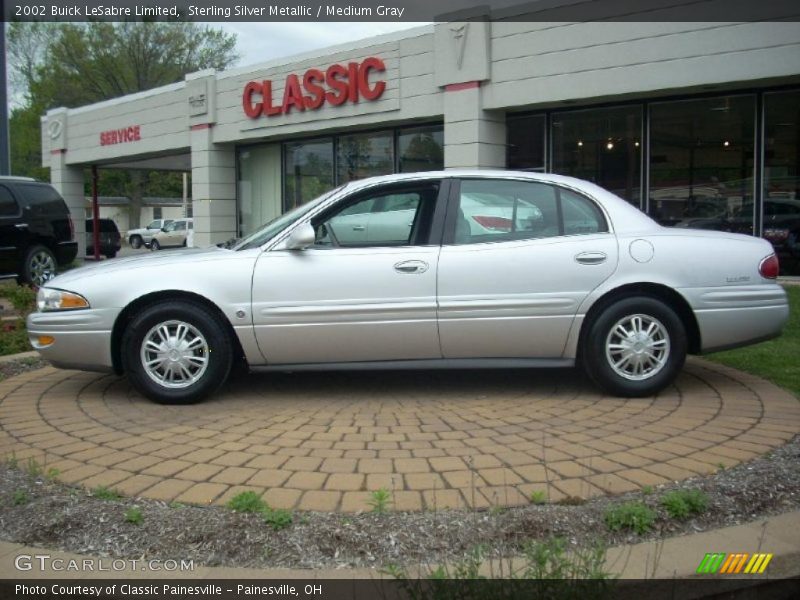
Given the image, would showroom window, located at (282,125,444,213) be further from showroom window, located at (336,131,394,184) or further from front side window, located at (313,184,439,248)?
front side window, located at (313,184,439,248)

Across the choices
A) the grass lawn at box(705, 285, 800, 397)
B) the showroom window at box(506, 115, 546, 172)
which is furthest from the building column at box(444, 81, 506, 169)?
the grass lawn at box(705, 285, 800, 397)

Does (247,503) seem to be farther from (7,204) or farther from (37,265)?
(7,204)

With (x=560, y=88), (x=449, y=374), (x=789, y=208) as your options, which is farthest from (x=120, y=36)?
(x=449, y=374)

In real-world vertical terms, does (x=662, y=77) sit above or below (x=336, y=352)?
above

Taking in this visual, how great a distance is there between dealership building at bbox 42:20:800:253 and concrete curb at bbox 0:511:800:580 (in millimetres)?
9844

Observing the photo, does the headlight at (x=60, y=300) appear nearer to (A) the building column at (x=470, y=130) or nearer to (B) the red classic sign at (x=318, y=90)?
(A) the building column at (x=470, y=130)

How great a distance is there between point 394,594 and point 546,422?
208 cm

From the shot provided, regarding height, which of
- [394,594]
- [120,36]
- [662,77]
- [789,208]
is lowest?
[394,594]

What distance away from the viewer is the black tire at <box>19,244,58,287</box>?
11836 millimetres

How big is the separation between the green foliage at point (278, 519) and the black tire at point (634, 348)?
8.43ft

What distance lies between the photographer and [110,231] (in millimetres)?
28500

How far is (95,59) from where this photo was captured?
3988 centimetres

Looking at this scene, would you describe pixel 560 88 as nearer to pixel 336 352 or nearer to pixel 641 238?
pixel 641 238

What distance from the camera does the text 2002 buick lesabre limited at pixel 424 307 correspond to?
4.76 metres
